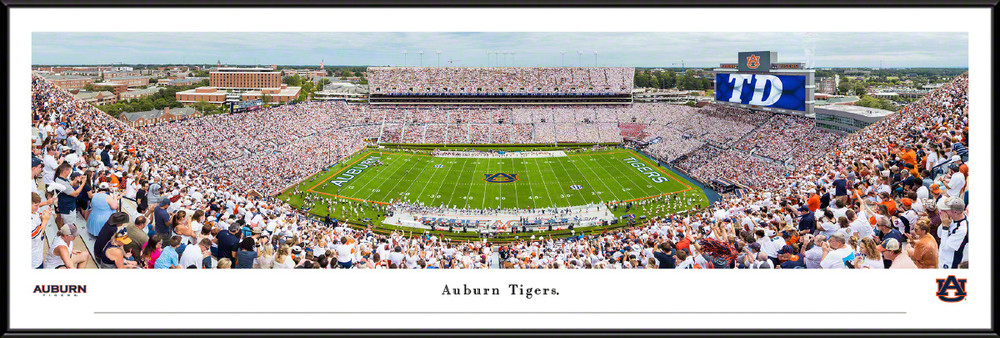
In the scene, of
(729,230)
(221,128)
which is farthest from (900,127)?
(221,128)

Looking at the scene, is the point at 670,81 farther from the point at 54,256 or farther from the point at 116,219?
the point at 54,256

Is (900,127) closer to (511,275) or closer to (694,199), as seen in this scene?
(511,275)

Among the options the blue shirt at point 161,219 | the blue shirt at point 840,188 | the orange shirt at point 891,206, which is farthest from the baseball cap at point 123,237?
the blue shirt at point 840,188

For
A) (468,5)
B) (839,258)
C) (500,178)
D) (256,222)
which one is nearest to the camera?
(468,5)

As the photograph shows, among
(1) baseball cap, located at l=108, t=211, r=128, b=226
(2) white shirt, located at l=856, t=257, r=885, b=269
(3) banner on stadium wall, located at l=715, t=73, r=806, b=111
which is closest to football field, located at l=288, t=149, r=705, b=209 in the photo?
(3) banner on stadium wall, located at l=715, t=73, r=806, b=111

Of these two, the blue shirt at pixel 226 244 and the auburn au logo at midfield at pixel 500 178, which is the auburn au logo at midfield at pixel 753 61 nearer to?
the auburn au logo at midfield at pixel 500 178

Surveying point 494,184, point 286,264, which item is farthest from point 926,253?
point 494,184

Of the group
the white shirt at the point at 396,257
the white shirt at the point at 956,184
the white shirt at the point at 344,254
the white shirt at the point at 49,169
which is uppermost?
the white shirt at the point at 49,169
